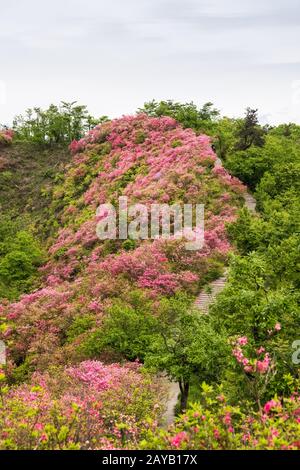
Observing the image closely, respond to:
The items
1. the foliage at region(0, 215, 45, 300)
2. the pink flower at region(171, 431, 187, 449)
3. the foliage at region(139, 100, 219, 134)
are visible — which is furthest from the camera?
the foliage at region(139, 100, 219, 134)

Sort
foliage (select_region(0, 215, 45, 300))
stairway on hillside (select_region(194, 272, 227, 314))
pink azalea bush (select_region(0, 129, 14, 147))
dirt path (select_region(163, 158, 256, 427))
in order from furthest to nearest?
Result: pink azalea bush (select_region(0, 129, 14, 147)), foliage (select_region(0, 215, 45, 300)), stairway on hillside (select_region(194, 272, 227, 314)), dirt path (select_region(163, 158, 256, 427))

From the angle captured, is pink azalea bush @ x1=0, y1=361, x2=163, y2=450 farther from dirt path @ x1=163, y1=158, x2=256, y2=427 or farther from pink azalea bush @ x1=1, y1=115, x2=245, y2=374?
pink azalea bush @ x1=1, y1=115, x2=245, y2=374

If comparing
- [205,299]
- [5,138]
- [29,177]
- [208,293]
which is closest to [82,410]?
[208,293]

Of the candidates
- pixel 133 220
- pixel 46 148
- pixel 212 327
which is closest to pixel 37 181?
pixel 46 148

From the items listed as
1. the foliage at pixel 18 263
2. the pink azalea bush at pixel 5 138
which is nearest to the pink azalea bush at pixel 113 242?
the foliage at pixel 18 263

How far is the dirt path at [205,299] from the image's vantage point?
18.9m

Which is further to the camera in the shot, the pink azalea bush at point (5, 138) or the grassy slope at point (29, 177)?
the pink azalea bush at point (5, 138)

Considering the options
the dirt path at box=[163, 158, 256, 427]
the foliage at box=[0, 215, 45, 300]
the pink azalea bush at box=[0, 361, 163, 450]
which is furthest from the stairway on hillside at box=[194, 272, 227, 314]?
the foliage at box=[0, 215, 45, 300]

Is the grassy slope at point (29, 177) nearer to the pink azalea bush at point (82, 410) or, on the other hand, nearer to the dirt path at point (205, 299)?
the dirt path at point (205, 299)

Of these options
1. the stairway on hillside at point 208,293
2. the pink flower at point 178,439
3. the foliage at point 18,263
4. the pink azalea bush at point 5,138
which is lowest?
the foliage at point 18,263

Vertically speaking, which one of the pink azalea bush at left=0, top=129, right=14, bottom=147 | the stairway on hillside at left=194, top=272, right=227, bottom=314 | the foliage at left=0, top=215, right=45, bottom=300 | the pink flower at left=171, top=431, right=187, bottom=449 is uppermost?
the pink azalea bush at left=0, top=129, right=14, bottom=147

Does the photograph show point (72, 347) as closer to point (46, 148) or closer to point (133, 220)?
point (133, 220)

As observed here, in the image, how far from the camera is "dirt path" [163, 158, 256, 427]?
1894 cm
